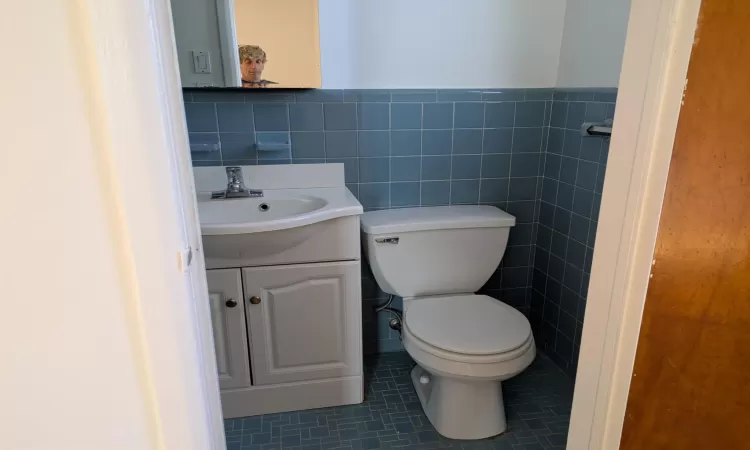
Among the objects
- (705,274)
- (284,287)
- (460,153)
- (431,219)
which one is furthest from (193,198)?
(460,153)

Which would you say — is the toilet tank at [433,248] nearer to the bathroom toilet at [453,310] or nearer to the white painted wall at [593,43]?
the bathroom toilet at [453,310]

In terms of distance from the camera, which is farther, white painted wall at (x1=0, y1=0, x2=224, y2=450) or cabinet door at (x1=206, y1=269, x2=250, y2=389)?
cabinet door at (x1=206, y1=269, x2=250, y2=389)

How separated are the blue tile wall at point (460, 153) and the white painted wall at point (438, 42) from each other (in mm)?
57

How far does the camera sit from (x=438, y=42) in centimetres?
169

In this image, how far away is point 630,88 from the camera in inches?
24.6

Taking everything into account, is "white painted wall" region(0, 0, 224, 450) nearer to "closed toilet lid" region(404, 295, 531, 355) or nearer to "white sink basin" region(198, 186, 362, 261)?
"white sink basin" region(198, 186, 362, 261)

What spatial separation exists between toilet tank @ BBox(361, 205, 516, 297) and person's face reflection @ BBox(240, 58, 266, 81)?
0.63m

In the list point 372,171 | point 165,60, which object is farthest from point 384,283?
point 165,60

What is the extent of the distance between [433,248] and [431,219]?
107 mm

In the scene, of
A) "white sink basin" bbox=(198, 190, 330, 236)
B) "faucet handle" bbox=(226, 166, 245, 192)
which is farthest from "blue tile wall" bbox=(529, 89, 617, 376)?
"faucet handle" bbox=(226, 166, 245, 192)

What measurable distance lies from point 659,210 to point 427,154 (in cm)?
122

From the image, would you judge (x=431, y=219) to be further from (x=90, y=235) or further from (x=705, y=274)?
(x=90, y=235)

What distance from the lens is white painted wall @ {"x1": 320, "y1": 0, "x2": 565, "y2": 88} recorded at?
1629mm

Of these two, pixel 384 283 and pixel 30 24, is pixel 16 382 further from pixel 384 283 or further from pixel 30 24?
pixel 384 283
